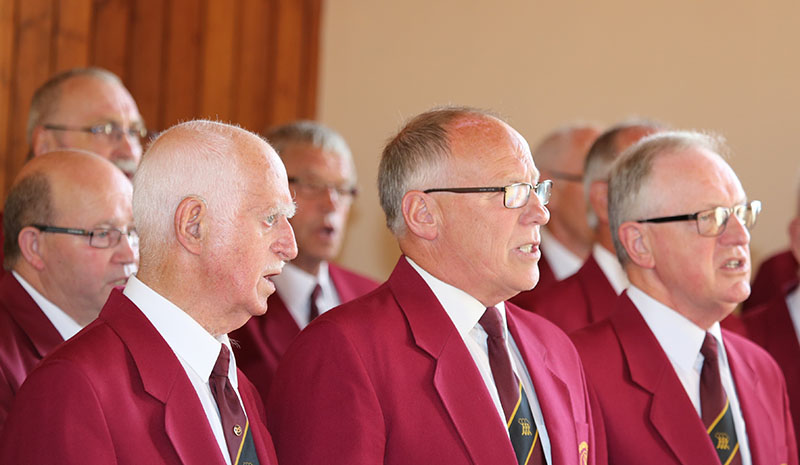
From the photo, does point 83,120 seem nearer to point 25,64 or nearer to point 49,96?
point 49,96

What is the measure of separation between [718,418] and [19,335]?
74.1 inches

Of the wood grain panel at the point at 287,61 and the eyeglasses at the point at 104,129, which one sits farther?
the wood grain panel at the point at 287,61

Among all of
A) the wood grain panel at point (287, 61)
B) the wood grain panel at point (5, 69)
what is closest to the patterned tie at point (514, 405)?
the wood grain panel at point (5, 69)

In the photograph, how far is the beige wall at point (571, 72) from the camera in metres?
5.51

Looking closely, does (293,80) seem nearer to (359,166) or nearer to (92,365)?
(359,166)

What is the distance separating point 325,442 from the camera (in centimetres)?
232

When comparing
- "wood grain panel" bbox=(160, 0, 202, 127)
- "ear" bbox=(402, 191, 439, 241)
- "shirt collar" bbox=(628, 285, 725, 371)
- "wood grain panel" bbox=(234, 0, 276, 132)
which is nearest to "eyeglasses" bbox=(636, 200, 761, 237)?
"shirt collar" bbox=(628, 285, 725, 371)

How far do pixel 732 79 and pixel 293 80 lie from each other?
94.2 inches

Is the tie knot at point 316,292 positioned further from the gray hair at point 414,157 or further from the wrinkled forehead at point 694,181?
the wrinkled forehead at point 694,181

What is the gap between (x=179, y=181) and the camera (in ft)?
7.29

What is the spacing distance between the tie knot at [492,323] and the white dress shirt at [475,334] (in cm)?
2

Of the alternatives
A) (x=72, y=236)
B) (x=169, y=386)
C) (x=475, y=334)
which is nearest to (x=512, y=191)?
(x=475, y=334)

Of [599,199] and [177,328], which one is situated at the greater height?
[599,199]

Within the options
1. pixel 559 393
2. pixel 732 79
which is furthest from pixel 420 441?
pixel 732 79
